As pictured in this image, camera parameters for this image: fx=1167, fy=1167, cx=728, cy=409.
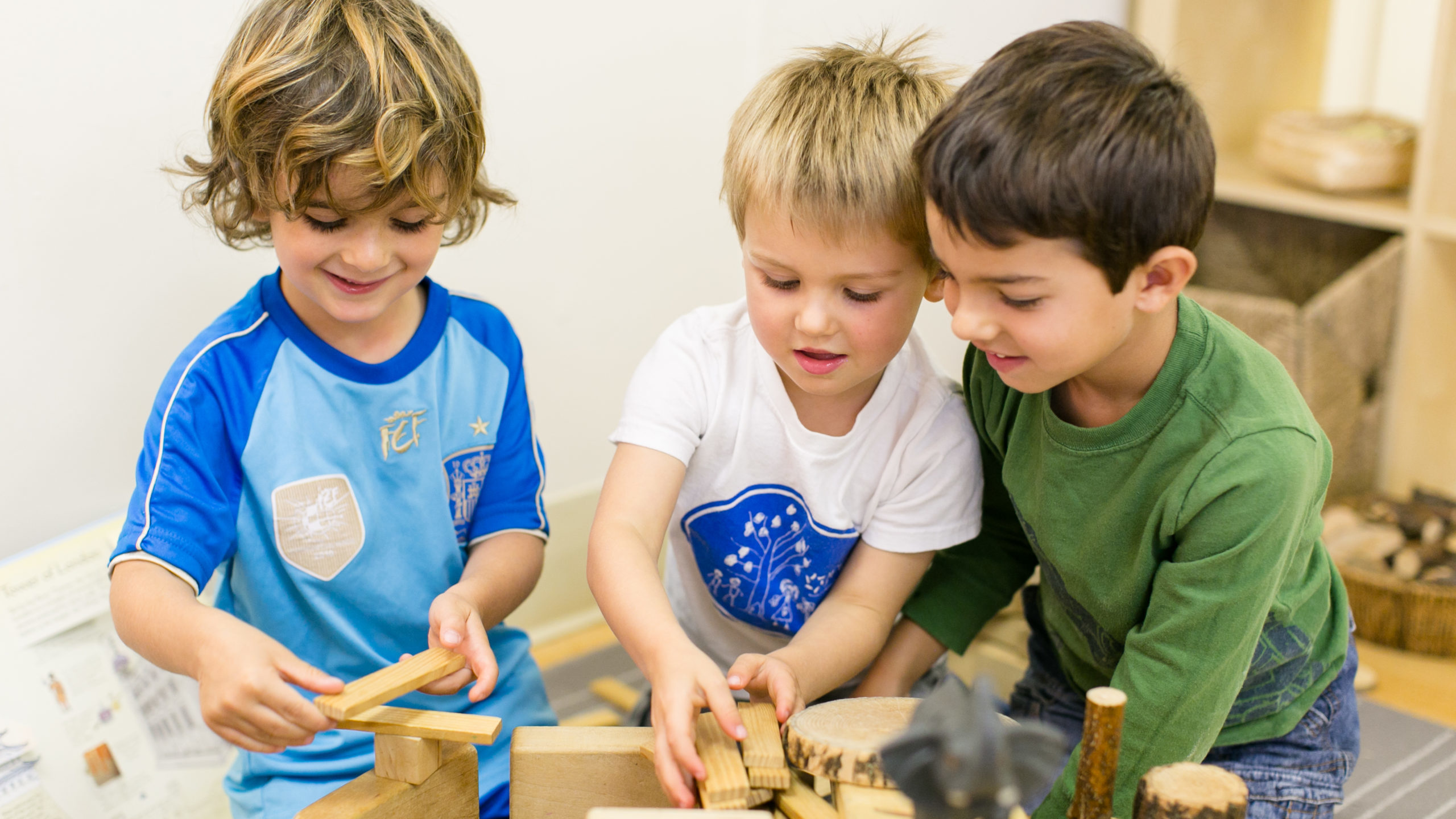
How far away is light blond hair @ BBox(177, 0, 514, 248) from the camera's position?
32.5 inches

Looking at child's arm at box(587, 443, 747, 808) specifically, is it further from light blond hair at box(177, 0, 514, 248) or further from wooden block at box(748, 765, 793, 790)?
light blond hair at box(177, 0, 514, 248)

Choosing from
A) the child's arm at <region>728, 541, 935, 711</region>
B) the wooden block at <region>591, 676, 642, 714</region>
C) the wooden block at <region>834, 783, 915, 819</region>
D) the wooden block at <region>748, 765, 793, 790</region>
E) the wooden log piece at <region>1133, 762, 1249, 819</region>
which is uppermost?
the wooden log piece at <region>1133, 762, 1249, 819</region>

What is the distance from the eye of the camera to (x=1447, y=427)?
1752 mm

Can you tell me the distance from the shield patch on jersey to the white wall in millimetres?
344

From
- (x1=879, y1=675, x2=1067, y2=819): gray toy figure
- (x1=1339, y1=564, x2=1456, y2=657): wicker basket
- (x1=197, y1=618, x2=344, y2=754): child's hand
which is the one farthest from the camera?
(x1=1339, y1=564, x2=1456, y2=657): wicker basket

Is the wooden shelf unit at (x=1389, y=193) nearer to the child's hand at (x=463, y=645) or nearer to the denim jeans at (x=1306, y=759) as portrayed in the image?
the denim jeans at (x=1306, y=759)

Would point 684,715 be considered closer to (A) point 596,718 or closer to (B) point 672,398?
(B) point 672,398

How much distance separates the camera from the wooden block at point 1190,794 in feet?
1.89

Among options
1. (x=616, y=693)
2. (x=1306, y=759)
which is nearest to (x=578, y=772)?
(x=1306, y=759)

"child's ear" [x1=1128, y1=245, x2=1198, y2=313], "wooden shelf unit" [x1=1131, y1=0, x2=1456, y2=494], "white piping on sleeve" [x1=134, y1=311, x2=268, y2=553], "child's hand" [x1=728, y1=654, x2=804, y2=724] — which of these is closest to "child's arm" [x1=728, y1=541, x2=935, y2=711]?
"child's hand" [x1=728, y1=654, x2=804, y2=724]

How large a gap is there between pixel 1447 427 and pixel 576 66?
4.53ft

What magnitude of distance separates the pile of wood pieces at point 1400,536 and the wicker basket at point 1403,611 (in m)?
0.02

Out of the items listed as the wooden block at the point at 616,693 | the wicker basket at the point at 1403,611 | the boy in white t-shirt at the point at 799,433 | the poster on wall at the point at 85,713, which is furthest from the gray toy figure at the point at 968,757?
the wicker basket at the point at 1403,611

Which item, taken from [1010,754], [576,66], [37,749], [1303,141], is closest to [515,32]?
[576,66]
